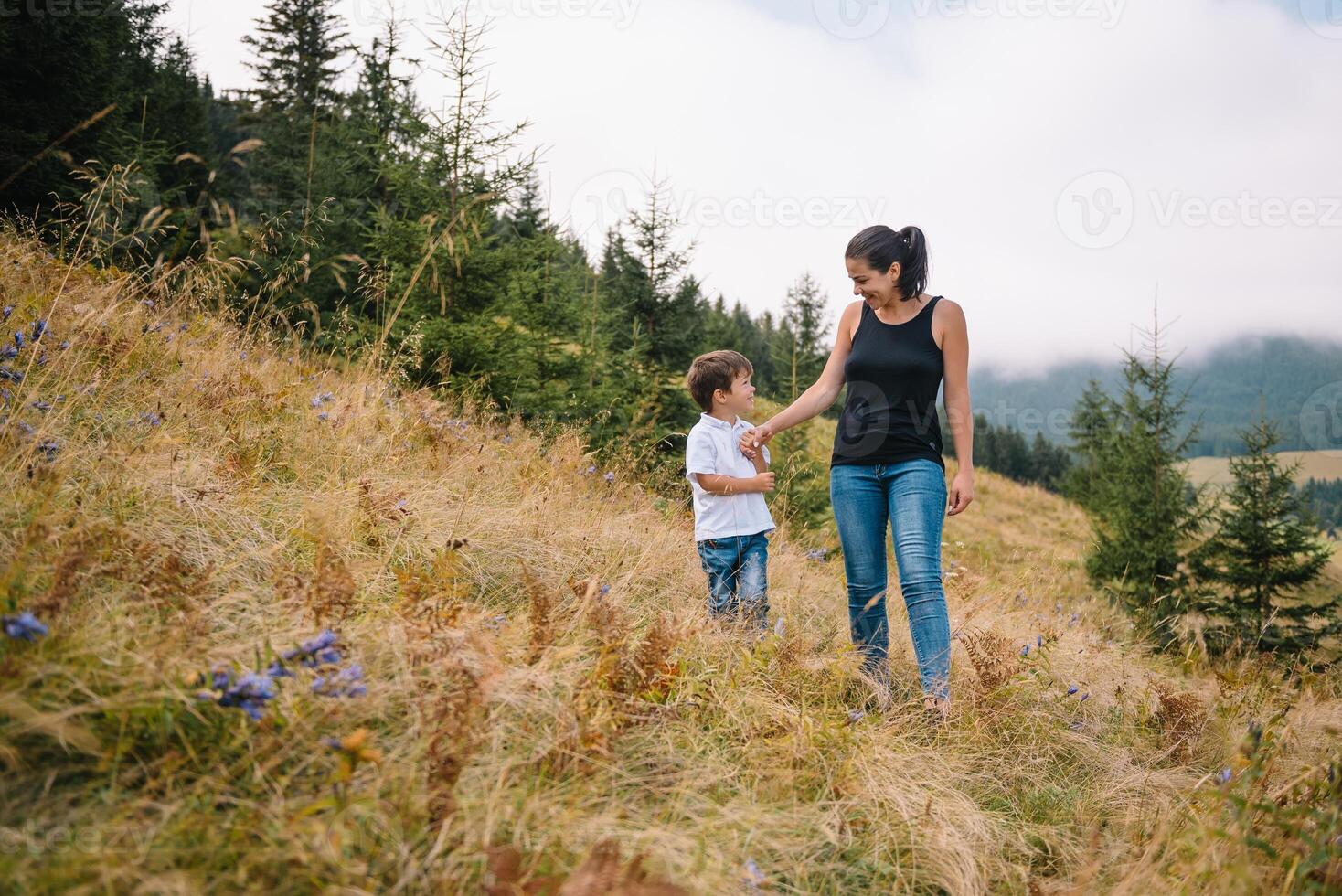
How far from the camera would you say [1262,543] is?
13.6 m

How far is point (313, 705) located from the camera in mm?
1664

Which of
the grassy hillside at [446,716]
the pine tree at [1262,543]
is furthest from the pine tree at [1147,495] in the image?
the grassy hillside at [446,716]

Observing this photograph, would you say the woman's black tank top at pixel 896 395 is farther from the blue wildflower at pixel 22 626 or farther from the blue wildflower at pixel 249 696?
the blue wildflower at pixel 22 626

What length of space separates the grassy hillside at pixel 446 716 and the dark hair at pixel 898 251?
167cm

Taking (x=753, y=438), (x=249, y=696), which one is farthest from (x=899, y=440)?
(x=249, y=696)

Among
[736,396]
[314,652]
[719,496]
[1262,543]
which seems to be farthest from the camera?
[1262,543]

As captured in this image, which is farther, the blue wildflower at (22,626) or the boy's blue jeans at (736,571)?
the boy's blue jeans at (736,571)

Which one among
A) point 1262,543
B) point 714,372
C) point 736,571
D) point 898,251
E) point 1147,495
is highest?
point 898,251

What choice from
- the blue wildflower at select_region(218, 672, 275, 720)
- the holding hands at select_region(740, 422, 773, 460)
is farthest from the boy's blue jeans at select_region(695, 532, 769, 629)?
the blue wildflower at select_region(218, 672, 275, 720)

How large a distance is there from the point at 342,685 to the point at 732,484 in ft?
6.69

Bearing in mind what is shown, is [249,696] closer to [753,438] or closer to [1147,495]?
[753,438]

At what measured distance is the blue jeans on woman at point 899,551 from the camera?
290 cm

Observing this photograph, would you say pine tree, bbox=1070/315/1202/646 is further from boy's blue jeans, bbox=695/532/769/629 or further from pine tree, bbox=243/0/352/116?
pine tree, bbox=243/0/352/116

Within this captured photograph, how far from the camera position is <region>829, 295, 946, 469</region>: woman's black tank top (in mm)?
3047
